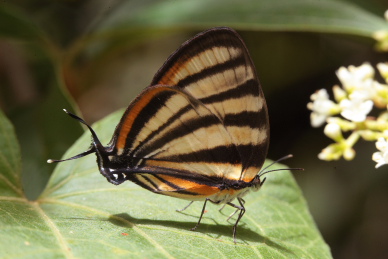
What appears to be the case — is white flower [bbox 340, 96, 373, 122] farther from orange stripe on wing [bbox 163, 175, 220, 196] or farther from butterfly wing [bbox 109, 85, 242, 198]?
orange stripe on wing [bbox 163, 175, 220, 196]

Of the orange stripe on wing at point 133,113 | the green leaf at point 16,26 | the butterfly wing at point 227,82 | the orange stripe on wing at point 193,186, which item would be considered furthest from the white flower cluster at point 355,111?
the green leaf at point 16,26

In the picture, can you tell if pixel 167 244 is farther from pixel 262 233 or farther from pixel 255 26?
pixel 255 26

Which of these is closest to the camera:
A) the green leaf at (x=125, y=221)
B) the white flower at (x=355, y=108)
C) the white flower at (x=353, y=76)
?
the green leaf at (x=125, y=221)

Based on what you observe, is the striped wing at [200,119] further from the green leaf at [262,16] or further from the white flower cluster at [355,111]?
the green leaf at [262,16]

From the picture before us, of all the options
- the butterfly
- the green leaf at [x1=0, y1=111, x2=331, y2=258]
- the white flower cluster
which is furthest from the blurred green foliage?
the butterfly

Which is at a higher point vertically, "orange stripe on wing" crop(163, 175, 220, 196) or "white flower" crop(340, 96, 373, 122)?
"white flower" crop(340, 96, 373, 122)

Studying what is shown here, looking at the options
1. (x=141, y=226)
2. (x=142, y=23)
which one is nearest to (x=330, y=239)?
(x=142, y=23)
